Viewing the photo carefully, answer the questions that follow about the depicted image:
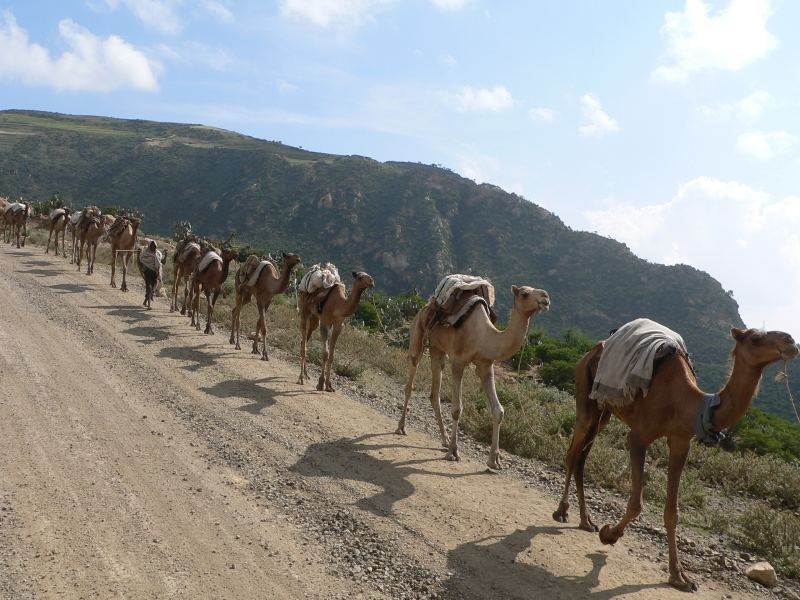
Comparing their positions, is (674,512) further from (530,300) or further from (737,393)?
(530,300)

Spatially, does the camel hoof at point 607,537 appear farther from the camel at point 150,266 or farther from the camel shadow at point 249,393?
the camel at point 150,266

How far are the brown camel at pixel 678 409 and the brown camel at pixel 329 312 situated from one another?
648 cm

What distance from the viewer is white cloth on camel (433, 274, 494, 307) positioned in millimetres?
9602

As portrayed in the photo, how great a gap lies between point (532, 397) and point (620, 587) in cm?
878

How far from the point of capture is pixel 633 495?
5996mm

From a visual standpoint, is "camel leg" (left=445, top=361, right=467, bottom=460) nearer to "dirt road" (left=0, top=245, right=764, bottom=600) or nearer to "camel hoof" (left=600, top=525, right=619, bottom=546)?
"dirt road" (left=0, top=245, right=764, bottom=600)

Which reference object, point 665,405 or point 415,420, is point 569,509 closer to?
point 665,405

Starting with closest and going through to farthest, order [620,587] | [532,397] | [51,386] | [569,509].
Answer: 1. [620,587]
2. [569,509]
3. [51,386]
4. [532,397]

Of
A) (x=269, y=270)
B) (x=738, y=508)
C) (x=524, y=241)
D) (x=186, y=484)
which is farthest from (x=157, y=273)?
(x=524, y=241)

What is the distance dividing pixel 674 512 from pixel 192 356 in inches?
414

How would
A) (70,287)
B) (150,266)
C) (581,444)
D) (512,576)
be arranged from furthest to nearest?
(70,287), (150,266), (581,444), (512,576)

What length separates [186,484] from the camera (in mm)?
7070

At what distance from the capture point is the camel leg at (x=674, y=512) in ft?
19.4

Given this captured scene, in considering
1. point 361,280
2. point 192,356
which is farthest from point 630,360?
point 192,356
